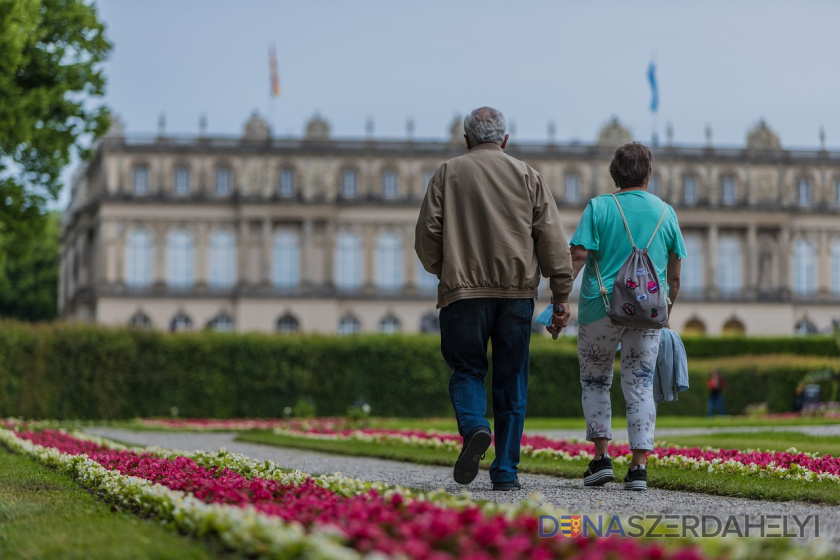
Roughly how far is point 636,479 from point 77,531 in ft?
12.1

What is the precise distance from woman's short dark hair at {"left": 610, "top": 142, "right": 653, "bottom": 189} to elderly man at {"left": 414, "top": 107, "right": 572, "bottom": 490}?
599 mm

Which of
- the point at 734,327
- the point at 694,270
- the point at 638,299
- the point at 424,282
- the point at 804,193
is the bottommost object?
the point at 734,327

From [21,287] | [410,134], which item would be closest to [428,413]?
[410,134]

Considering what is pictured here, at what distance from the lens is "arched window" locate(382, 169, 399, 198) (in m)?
70.1

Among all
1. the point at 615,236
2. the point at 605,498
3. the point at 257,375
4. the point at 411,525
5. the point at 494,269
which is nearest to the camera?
the point at 411,525

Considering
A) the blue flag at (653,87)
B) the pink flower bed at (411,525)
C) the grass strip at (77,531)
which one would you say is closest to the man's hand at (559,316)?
the pink flower bed at (411,525)

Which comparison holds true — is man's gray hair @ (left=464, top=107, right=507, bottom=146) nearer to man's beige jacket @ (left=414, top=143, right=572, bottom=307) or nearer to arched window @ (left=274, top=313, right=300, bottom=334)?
man's beige jacket @ (left=414, top=143, right=572, bottom=307)

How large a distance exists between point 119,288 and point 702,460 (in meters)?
60.7

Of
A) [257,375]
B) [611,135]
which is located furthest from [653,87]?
[257,375]

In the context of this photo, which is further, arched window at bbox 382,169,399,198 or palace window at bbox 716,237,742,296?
palace window at bbox 716,237,742,296

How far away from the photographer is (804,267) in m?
71.3

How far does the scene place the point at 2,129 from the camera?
2209 cm

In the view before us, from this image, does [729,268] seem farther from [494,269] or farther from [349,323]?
[494,269]

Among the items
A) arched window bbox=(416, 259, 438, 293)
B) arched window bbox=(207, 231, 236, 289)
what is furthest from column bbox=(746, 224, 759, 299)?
arched window bbox=(207, 231, 236, 289)
